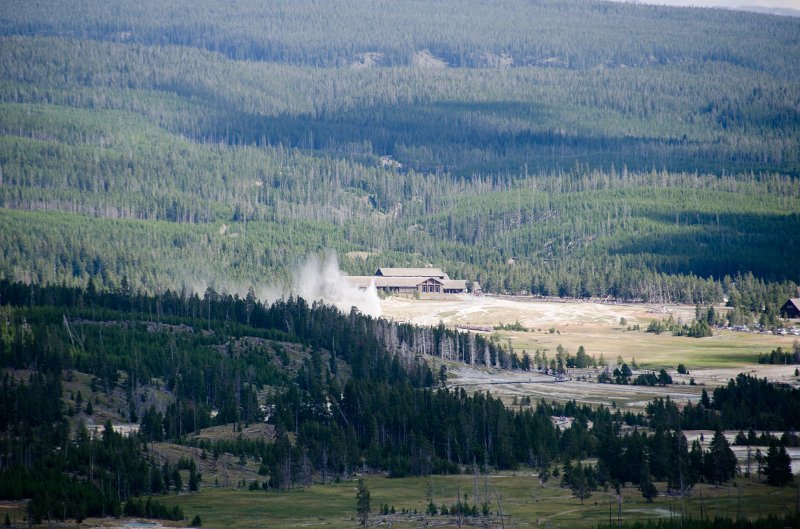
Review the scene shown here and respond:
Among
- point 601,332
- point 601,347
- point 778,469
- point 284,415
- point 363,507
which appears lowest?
point 363,507

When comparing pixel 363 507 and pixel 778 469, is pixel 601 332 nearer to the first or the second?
pixel 778 469

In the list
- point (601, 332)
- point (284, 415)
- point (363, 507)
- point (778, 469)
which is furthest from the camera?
point (601, 332)

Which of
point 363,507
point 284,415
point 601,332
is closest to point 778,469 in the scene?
point 363,507

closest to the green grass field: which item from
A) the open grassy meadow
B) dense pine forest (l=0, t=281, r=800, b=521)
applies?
dense pine forest (l=0, t=281, r=800, b=521)

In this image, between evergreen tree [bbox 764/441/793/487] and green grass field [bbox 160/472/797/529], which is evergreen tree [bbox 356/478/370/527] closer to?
green grass field [bbox 160/472/797/529]

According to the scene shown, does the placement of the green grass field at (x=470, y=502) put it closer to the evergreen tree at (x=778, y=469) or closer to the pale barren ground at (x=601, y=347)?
the evergreen tree at (x=778, y=469)

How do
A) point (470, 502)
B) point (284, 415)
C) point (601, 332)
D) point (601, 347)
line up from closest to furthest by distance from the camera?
point (470, 502)
point (284, 415)
point (601, 347)
point (601, 332)

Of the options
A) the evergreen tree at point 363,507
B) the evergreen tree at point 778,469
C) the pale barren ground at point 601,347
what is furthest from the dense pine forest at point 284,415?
the evergreen tree at point 363,507
